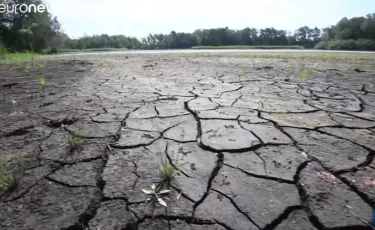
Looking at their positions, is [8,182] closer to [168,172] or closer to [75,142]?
[75,142]

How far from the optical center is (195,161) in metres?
1.60

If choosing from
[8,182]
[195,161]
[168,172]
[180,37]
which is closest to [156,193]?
[168,172]

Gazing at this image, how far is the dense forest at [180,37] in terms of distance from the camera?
75.5 ft

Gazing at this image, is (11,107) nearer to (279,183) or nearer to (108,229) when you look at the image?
(108,229)

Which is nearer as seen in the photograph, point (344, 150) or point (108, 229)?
point (108, 229)

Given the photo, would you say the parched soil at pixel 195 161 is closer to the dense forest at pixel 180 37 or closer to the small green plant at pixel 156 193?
the small green plant at pixel 156 193

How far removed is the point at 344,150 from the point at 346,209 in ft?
2.09

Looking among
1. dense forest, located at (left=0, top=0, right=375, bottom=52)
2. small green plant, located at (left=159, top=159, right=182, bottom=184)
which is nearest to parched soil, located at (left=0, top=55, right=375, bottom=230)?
small green plant, located at (left=159, top=159, right=182, bottom=184)

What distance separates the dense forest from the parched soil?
10776 mm

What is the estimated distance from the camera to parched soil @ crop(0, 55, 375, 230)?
117 cm

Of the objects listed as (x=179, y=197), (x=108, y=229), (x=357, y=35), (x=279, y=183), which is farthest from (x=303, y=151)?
(x=357, y=35)

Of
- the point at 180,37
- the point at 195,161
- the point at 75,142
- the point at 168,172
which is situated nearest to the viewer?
the point at 168,172

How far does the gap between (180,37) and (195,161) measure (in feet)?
153

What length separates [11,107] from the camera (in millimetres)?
2883
